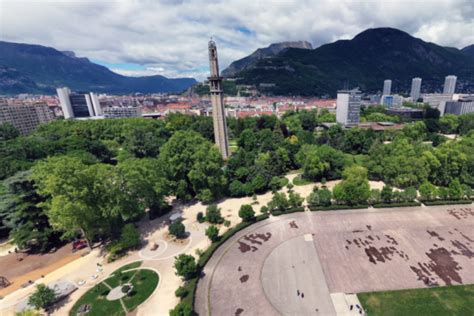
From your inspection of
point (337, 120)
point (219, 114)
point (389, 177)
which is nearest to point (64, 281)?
point (219, 114)

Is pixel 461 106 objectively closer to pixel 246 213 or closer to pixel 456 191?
pixel 456 191

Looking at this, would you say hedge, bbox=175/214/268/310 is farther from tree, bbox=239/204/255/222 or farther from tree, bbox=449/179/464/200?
tree, bbox=449/179/464/200

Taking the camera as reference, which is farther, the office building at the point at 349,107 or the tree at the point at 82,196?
the office building at the point at 349,107

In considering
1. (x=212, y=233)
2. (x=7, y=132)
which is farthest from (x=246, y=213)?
(x=7, y=132)

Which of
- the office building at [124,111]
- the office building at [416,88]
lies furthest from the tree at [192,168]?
the office building at [416,88]

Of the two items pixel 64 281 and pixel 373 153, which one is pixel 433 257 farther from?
pixel 64 281

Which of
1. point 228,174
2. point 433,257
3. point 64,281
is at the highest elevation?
point 228,174

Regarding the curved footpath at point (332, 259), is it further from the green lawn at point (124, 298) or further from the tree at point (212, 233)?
the green lawn at point (124, 298)
